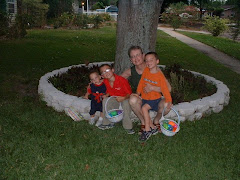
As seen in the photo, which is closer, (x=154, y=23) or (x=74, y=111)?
(x=74, y=111)

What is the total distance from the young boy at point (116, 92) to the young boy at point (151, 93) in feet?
0.90

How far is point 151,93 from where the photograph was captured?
4.13m

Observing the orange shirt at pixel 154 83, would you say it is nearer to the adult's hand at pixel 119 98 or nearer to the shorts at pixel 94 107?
the adult's hand at pixel 119 98

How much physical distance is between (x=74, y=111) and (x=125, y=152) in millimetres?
1425

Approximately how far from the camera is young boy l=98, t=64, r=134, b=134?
420 cm

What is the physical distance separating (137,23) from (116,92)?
1804 millimetres

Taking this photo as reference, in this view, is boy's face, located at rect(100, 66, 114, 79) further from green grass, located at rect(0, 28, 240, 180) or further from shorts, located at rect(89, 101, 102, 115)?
green grass, located at rect(0, 28, 240, 180)

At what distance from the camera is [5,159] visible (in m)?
3.37

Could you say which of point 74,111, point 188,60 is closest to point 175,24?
point 188,60

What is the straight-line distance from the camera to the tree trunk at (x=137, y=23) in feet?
17.3

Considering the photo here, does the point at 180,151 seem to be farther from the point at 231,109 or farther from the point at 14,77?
the point at 14,77

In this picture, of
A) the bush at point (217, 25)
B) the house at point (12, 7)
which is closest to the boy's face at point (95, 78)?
the house at point (12, 7)

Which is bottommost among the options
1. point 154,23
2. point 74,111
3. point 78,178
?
point 78,178

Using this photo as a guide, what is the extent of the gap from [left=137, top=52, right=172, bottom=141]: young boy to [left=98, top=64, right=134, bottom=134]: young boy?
10.8 inches
